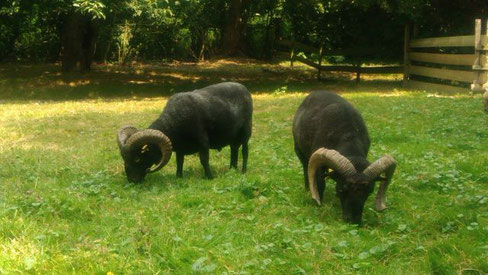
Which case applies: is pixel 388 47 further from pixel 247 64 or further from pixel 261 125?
pixel 261 125

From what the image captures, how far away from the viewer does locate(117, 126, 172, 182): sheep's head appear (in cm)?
955

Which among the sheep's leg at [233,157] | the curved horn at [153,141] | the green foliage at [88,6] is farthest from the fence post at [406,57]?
the curved horn at [153,141]

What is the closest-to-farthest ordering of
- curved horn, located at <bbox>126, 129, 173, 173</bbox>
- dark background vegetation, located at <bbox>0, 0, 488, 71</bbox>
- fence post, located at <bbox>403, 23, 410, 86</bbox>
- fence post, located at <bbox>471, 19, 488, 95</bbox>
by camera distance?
curved horn, located at <bbox>126, 129, 173, 173</bbox> → fence post, located at <bbox>471, 19, 488, 95</bbox> → dark background vegetation, located at <bbox>0, 0, 488, 71</bbox> → fence post, located at <bbox>403, 23, 410, 86</bbox>

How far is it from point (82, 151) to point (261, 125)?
498cm

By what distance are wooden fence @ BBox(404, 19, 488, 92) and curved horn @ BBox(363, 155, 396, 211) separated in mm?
10798

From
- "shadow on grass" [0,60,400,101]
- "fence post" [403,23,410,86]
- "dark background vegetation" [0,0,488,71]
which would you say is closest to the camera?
"shadow on grass" [0,60,400,101]

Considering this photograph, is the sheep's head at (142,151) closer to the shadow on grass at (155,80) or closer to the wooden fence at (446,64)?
the wooden fence at (446,64)

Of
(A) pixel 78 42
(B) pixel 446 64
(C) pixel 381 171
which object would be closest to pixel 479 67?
(B) pixel 446 64

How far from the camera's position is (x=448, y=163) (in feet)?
33.3

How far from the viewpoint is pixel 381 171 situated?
761 cm

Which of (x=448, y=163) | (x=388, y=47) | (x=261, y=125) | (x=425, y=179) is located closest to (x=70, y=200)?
(x=425, y=179)

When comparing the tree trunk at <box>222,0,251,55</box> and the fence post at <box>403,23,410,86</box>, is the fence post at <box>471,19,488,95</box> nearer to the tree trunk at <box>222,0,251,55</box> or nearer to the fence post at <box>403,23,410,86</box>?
the fence post at <box>403,23,410,86</box>

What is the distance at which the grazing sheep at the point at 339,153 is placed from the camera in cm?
762

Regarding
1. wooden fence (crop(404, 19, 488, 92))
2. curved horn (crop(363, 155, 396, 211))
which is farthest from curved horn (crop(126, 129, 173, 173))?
wooden fence (crop(404, 19, 488, 92))
